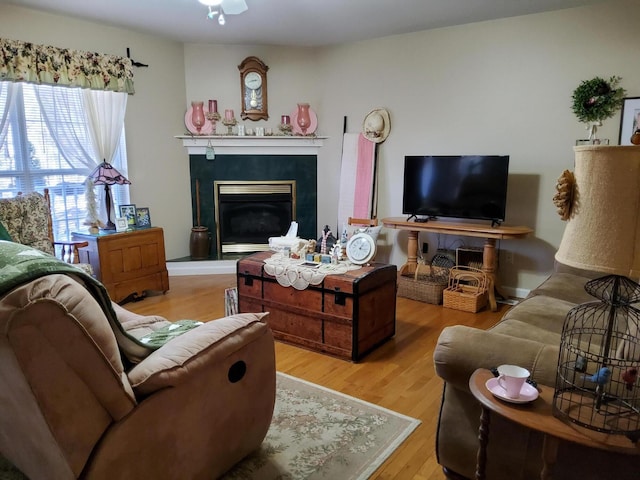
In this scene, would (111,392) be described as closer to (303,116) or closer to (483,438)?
(483,438)

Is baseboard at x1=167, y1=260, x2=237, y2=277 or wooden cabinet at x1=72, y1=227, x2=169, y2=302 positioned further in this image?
baseboard at x1=167, y1=260, x2=237, y2=277

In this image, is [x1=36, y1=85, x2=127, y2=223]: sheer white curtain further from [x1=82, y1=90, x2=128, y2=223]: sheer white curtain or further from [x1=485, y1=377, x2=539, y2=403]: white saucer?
[x1=485, y1=377, x2=539, y2=403]: white saucer

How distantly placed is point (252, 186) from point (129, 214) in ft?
5.08

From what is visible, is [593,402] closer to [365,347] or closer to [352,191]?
[365,347]

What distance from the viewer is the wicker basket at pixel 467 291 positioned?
13.3 feet

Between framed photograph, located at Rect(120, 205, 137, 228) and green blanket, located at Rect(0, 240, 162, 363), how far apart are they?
3.14 meters

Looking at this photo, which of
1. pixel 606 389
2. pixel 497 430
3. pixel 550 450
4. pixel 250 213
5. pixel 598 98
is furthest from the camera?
pixel 250 213

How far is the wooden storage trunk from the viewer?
117 inches

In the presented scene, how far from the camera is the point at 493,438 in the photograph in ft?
5.47

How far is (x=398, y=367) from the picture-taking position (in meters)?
2.96

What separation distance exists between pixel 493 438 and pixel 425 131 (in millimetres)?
3674

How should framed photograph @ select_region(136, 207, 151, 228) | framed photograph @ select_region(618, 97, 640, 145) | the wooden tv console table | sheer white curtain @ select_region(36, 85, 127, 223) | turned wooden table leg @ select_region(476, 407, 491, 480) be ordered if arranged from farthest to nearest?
framed photograph @ select_region(136, 207, 151, 228), sheer white curtain @ select_region(36, 85, 127, 223), the wooden tv console table, framed photograph @ select_region(618, 97, 640, 145), turned wooden table leg @ select_region(476, 407, 491, 480)

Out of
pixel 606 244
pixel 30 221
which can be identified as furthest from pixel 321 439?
pixel 30 221

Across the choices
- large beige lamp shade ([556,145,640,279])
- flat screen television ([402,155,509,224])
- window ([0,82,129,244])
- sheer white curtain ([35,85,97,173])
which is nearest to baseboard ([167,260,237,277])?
window ([0,82,129,244])
